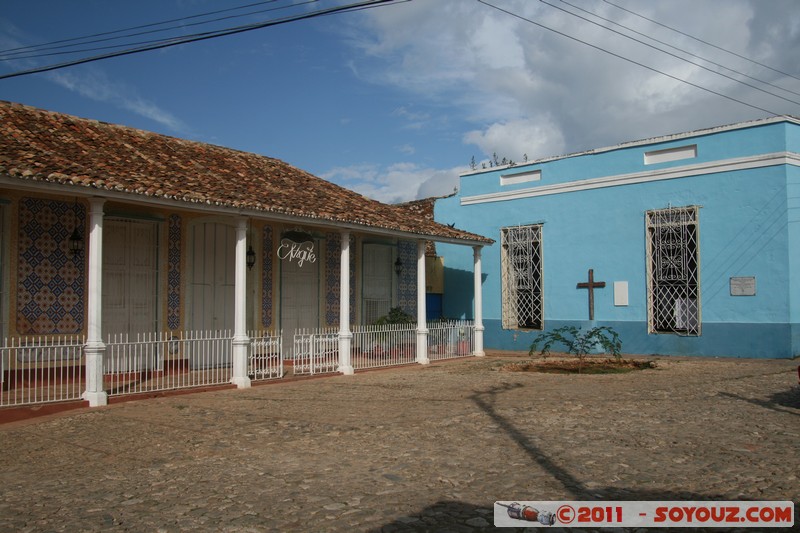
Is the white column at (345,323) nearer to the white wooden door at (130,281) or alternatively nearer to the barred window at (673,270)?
the white wooden door at (130,281)

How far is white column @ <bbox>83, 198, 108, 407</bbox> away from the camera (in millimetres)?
8984

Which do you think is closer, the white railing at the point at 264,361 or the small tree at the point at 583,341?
the white railing at the point at 264,361

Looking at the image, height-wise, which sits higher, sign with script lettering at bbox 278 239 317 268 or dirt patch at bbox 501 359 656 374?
sign with script lettering at bbox 278 239 317 268

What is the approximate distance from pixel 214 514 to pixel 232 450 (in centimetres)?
200

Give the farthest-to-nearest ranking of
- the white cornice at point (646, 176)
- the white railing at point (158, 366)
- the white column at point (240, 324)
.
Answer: the white cornice at point (646, 176) < the white column at point (240, 324) < the white railing at point (158, 366)

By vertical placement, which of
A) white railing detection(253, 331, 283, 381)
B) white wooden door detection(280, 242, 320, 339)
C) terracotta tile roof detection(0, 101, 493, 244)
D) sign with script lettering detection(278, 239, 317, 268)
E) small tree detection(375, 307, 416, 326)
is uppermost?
terracotta tile roof detection(0, 101, 493, 244)

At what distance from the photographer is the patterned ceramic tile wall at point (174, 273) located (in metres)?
12.2

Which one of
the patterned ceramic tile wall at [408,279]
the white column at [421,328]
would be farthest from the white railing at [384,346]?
the patterned ceramic tile wall at [408,279]

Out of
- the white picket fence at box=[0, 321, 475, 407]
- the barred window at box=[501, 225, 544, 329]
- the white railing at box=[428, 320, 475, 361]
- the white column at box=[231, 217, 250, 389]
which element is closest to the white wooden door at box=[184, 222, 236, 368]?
the white picket fence at box=[0, 321, 475, 407]

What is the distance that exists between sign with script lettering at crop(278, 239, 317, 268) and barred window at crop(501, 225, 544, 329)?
6223 millimetres

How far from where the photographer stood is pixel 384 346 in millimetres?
14070

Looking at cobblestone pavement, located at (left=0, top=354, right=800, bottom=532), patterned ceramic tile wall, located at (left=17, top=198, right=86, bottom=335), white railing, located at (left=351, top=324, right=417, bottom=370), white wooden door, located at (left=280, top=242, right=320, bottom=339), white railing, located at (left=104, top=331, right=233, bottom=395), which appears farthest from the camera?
white wooden door, located at (left=280, top=242, right=320, bottom=339)

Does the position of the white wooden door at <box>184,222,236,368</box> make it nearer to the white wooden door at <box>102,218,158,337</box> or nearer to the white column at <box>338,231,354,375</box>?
the white wooden door at <box>102,218,158,337</box>

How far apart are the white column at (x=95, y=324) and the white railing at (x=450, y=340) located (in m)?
7.72
